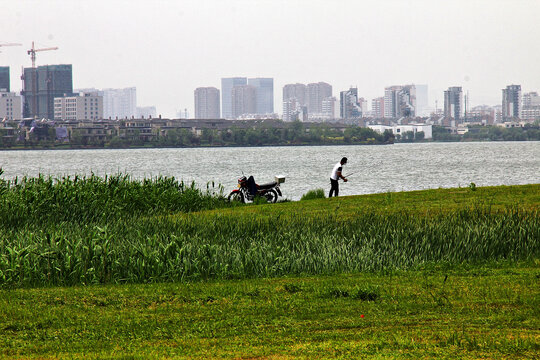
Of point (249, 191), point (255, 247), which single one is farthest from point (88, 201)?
point (255, 247)

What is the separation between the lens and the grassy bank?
11.5 m

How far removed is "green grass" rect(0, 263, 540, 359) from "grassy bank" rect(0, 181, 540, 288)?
760mm

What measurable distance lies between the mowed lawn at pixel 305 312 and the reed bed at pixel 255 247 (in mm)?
86

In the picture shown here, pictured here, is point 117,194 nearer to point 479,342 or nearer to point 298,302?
point 298,302

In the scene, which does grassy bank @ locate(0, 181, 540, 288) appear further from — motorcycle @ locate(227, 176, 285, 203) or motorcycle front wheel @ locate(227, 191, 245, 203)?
motorcycle @ locate(227, 176, 285, 203)

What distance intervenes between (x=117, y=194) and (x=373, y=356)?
16.5 metres

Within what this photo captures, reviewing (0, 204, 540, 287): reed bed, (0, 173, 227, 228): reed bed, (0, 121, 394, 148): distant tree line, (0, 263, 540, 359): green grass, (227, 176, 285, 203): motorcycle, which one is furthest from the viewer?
(0, 121, 394, 148): distant tree line

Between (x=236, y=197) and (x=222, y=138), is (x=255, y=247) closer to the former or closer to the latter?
(x=236, y=197)

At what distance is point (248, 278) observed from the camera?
454 inches

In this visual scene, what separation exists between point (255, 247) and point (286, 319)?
4.10 m

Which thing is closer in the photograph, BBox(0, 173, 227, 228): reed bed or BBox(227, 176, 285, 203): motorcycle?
BBox(0, 173, 227, 228): reed bed

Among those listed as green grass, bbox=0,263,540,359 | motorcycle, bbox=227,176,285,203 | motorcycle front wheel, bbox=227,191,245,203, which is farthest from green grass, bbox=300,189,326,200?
green grass, bbox=0,263,540,359

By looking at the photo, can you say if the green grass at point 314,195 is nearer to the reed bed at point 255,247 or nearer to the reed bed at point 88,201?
the reed bed at point 88,201

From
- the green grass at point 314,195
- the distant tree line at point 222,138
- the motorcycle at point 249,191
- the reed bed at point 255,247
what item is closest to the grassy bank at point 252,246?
the reed bed at point 255,247
